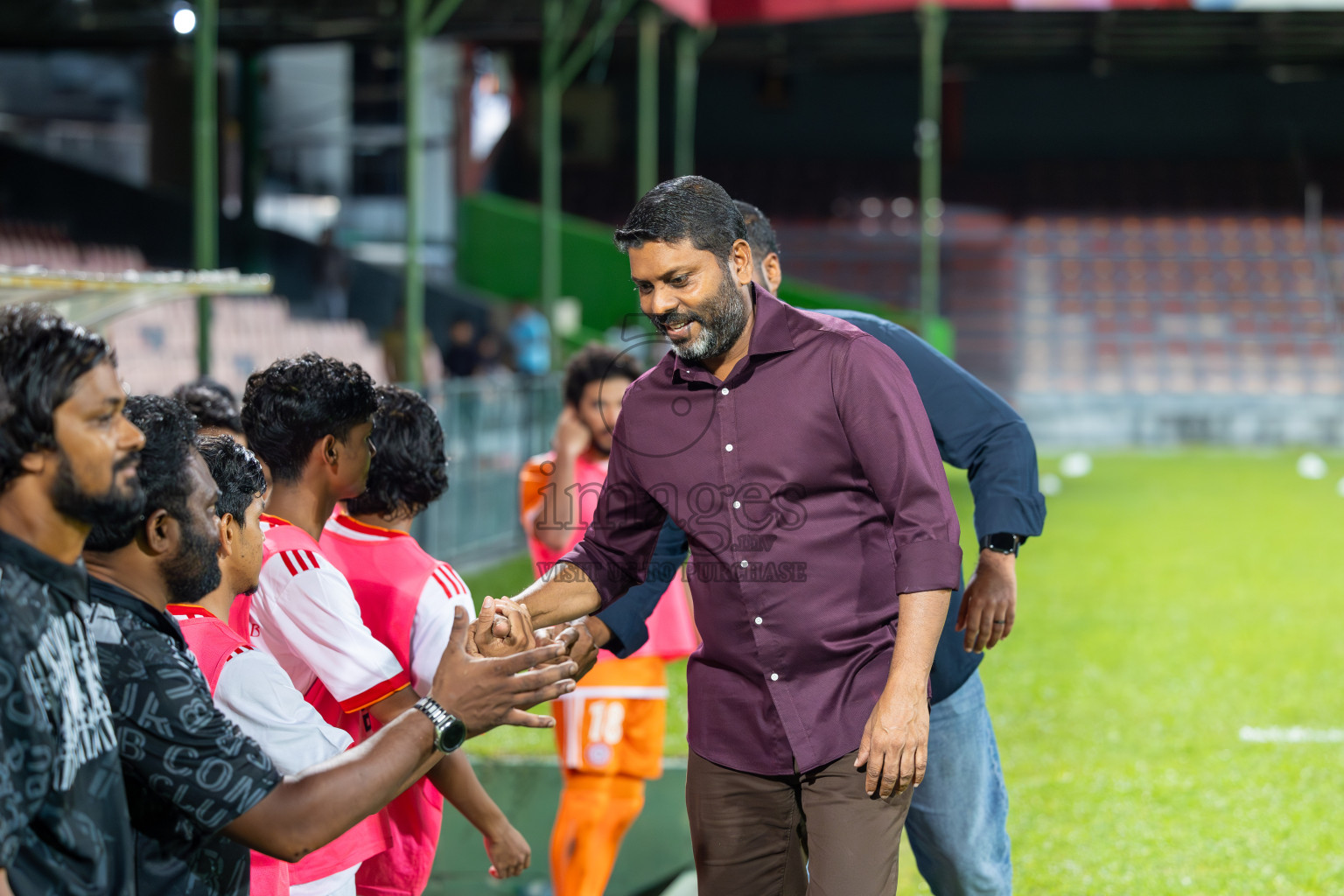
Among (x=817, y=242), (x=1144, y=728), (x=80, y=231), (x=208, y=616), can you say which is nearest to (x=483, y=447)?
(x=1144, y=728)

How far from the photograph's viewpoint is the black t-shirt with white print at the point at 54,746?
1.56m

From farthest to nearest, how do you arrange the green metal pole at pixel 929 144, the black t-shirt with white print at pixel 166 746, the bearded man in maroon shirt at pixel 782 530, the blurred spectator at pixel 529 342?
1. the green metal pole at pixel 929 144
2. the blurred spectator at pixel 529 342
3. the bearded man in maroon shirt at pixel 782 530
4. the black t-shirt with white print at pixel 166 746

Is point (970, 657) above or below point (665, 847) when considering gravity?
above

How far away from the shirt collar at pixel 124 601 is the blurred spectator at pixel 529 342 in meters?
15.7

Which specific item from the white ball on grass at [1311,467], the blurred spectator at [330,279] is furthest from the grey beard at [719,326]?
the blurred spectator at [330,279]

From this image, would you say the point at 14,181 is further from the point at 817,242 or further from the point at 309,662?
the point at 309,662

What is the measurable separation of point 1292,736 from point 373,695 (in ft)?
17.6

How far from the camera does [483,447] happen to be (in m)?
10.9

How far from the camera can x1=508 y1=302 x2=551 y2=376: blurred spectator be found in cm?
1772

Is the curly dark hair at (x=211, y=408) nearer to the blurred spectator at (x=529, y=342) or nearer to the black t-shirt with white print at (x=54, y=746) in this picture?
the black t-shirt with white print at (x=54, y=746)

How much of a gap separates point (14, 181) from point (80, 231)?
4.58ft

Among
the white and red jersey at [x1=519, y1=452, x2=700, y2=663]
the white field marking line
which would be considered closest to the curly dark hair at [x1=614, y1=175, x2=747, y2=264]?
the white and red jersey at [x1=519, y1=452, x2=700, y2=663]

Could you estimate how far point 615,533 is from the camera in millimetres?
2838

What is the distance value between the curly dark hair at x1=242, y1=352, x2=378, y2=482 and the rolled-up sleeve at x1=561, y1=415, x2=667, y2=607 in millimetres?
524
